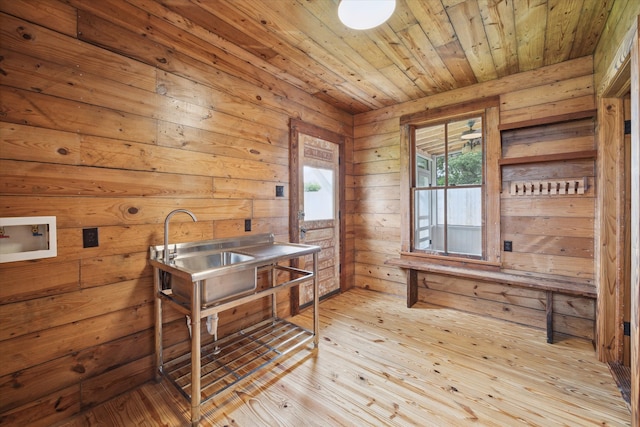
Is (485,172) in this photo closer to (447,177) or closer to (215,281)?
(447,177)

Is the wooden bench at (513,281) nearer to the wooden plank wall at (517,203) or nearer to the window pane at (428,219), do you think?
the wooden plank wall at (517,203)

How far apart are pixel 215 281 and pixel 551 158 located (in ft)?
9.53

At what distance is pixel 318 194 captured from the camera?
127 inches

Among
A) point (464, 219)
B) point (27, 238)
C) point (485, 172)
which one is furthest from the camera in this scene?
point (464, 219)

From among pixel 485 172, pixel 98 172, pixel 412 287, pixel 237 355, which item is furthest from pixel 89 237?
pixel 485 172

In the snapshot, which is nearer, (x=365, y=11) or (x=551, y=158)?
(x=365, y=11)

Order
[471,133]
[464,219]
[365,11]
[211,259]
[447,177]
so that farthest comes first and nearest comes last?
[464,219]
[471,133]
[447,177]
[211,259]
[365,11]

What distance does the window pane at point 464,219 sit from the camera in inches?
142

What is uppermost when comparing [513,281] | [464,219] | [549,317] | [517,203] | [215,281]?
[517,203]

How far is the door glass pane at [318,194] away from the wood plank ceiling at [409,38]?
36.9 inches

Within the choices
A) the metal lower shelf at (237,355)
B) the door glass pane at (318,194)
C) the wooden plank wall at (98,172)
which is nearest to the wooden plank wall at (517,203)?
the door glass pane at (318,194)

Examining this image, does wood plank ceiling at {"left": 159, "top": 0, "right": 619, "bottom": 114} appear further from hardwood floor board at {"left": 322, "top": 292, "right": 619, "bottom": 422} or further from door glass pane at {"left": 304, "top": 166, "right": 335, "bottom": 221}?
hardwood floor board at {"left": 322, "top": 292, "right": 619, "bottom": 422}

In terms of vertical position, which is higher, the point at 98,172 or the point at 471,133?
the point at 471,133

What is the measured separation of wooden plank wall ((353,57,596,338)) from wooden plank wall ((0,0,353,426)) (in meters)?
1.95
